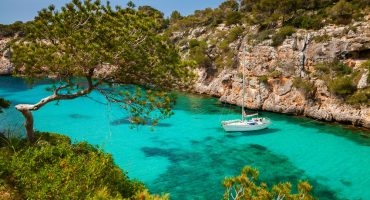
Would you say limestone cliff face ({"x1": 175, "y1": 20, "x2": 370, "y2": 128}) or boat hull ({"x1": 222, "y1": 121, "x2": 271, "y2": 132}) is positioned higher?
limestone cliff face ({"x1": 175, "y1": 20, "x2": 370, "y2": 128})

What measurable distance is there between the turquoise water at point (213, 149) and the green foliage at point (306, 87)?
12.3ft

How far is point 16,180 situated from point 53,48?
5.60 meters

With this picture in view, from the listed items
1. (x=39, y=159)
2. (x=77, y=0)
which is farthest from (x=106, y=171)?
(x=77, y=0)

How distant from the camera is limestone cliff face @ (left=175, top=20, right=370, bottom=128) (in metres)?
37.0

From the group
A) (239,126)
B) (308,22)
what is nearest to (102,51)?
(239,126)

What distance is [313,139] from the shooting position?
101 ft

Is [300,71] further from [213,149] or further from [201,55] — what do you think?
[201,55]

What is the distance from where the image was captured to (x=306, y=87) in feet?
128

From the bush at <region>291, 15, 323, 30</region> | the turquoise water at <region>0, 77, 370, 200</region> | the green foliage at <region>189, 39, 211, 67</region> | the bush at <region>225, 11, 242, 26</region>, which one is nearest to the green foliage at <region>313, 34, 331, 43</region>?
the bush at <region>291, 15, 323, 30</region>

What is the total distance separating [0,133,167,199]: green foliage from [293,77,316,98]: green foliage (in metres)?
33.5

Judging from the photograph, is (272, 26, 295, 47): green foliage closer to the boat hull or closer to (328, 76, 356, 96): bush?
(328, 76, 356, 96): bush

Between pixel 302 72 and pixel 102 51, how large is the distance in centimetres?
3551

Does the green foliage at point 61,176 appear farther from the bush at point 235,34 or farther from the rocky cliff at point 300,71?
the bush at point 235,34

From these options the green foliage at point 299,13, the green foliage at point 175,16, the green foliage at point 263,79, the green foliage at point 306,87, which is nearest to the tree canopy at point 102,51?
the green foliage at point 306,87
